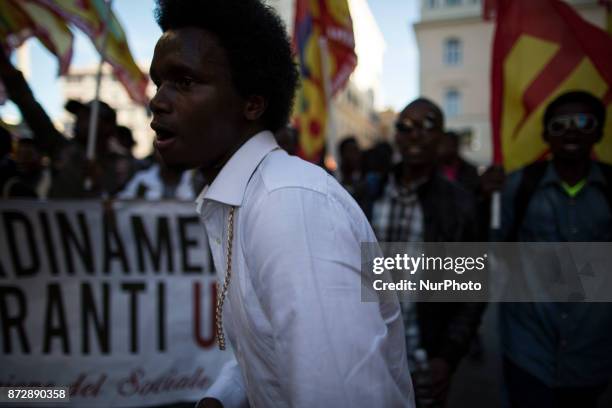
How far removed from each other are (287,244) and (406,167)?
201cm

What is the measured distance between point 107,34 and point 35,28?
514 mm

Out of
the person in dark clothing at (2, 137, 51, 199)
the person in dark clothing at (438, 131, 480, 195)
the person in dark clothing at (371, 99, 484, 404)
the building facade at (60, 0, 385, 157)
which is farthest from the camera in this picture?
the building facade at (60, 0, 385, 157)

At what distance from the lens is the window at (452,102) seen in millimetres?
34469

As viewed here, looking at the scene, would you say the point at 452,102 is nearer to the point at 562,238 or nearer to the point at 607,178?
the point at 607,178

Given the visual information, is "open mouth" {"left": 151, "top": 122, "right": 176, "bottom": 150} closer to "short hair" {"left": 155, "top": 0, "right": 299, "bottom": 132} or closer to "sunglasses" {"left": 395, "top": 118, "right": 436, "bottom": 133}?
"short hair" {"left": 155, "top": 0, "right": 299, "bottom": 132}

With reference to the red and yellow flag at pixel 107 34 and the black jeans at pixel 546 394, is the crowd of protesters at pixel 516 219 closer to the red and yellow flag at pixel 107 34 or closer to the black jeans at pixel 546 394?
the black jeans at pixel 546 394

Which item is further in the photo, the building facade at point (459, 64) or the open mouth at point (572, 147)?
the building facade at point (459, 64)

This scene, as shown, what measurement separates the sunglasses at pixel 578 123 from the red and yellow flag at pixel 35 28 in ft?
11.6

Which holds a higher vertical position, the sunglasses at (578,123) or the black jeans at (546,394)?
the sunglasses at (578,123)

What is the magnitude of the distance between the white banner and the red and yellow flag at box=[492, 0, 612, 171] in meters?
2.38

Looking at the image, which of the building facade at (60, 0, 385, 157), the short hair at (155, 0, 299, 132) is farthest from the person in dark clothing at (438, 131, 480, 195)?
the building facade at (60, 0, 385, 157)

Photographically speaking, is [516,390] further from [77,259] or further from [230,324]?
[77,259]

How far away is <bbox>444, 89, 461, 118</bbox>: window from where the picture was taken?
34.5m

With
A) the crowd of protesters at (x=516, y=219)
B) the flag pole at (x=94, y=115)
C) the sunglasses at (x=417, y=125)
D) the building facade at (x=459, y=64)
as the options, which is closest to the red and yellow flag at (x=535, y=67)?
the crowd of protesters at (x=516, y=219)
